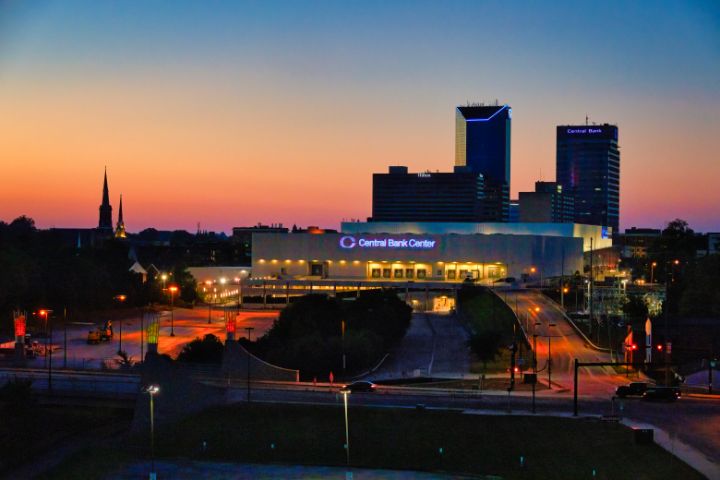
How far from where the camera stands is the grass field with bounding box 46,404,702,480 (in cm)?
3138

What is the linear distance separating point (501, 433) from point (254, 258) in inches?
3296

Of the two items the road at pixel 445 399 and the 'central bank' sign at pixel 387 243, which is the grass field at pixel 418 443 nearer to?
the road at pixel 445 399

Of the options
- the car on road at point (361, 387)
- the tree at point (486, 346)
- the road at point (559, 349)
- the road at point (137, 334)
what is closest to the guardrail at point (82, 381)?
the road at point (137, 334)

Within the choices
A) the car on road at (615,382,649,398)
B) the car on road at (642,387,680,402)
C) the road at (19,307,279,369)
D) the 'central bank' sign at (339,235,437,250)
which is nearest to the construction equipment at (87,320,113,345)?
the road at (19,307,279,369)

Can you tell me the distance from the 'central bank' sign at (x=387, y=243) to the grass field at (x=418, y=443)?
7213cm

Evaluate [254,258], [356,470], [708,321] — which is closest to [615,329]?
[708,321]

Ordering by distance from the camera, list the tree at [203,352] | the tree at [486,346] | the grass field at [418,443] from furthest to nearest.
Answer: the tree at [486,346], the tree at [203,352], the grass field at [418,443]

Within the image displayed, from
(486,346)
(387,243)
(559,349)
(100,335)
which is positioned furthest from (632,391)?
(387,243)

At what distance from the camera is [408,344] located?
2628 inches

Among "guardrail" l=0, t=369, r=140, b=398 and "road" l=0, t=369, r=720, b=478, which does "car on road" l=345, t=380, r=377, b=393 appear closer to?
"road" l=0, t=369, r=720, b=478

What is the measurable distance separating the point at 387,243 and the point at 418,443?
77.9 m

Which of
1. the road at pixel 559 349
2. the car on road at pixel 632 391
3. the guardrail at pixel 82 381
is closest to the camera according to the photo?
the guardrail at pixel 82 381

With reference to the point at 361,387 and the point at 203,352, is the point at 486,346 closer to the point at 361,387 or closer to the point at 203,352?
the point at 361,387

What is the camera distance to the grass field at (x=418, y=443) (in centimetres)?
3138
